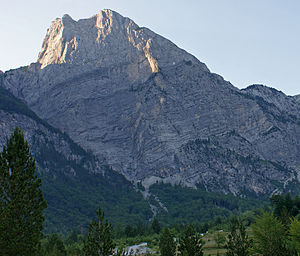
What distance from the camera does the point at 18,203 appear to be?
46000 mm

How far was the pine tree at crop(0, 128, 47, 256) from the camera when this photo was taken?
44.4m

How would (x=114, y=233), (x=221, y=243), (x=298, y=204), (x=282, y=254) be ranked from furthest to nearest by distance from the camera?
(x=114, y=233) < (x=298, y=204) < (x=221, y=243) < (x=282, y=254)

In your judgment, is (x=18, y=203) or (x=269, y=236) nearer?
(x=18, y=203)

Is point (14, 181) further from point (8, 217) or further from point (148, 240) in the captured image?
point (148, 240)

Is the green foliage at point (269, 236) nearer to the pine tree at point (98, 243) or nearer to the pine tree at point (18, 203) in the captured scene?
the pine tree at point (98, 243)

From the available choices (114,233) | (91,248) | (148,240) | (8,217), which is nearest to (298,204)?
(148,240)

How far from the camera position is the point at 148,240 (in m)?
138

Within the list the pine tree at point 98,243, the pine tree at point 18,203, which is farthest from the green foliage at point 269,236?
the pine tree at point 18,203

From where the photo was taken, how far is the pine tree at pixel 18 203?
146 feet

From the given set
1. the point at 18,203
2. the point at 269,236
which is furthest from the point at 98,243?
the point at 269,236

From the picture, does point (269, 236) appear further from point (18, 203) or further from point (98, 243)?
point (18, 203)

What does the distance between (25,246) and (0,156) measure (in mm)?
11207

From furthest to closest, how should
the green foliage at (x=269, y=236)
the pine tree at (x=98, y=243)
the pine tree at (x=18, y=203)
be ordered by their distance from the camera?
the green foliage at (x=269, y=236)
the pine tree at (x=98, y=243)
the pine tree at (x=18, y=203)

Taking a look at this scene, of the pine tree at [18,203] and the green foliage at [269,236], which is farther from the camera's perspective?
the green foliage at [269,236]
